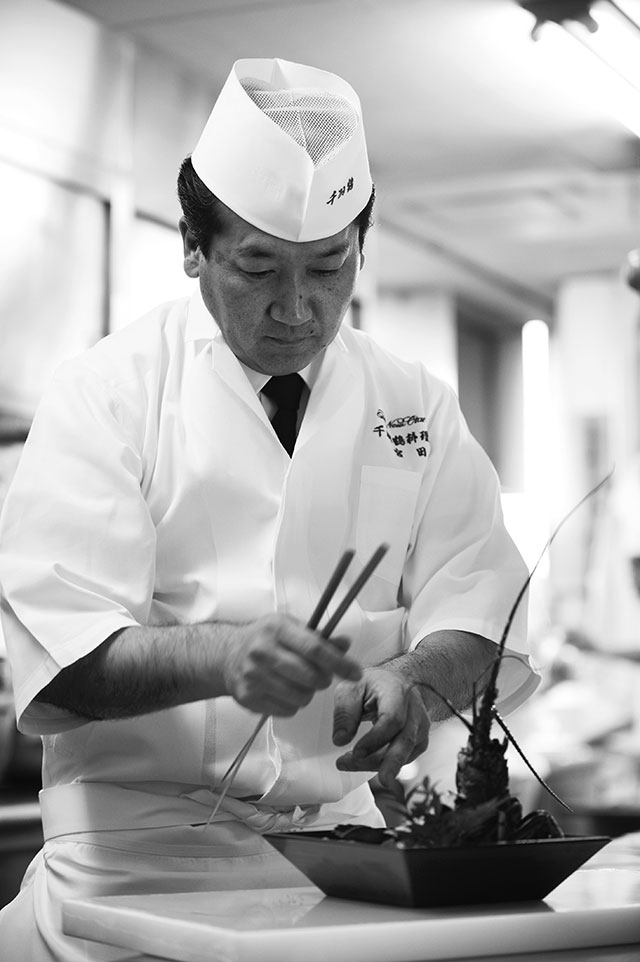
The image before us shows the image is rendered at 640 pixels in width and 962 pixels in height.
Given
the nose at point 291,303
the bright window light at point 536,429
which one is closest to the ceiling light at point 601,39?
the nose at point 291,303

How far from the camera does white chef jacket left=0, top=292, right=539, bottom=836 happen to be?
1826 millimetres

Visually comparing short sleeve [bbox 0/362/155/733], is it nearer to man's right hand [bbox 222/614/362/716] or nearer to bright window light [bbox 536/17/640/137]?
man's right hand [bbox 222/614/362/716]

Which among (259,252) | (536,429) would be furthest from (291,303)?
(536,429)

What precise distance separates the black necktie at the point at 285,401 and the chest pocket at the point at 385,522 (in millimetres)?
120

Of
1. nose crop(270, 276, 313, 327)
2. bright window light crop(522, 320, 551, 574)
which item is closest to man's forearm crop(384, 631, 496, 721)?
nose crop(270, 276, 313, 327)

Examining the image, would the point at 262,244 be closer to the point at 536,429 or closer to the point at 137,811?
the point at 137,811

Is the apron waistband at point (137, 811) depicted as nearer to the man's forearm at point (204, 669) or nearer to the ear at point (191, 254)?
the man's forearm at point (204, 669)

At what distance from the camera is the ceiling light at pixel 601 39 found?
14.1 feet

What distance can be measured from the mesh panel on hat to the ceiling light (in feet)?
7.80

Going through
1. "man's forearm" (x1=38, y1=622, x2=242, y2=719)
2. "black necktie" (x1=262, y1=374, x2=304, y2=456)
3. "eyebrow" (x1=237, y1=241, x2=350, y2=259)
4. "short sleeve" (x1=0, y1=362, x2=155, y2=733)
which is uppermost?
"eyebrow" (x1=237, y1=241, x2=350, y2=259)

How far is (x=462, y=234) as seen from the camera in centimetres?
755

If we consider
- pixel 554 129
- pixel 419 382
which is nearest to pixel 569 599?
pixel 554 129

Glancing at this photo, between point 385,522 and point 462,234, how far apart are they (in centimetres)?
566

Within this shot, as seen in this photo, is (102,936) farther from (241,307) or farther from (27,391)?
(27,391)
